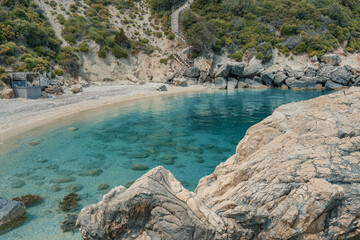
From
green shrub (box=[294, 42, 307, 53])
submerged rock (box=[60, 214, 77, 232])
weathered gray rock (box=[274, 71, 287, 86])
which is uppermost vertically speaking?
green shrub (box=[294, 42, 307, 53])

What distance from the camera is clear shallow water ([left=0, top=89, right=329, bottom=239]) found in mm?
9711

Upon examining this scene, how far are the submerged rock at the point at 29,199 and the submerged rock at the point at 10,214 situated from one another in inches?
29.6

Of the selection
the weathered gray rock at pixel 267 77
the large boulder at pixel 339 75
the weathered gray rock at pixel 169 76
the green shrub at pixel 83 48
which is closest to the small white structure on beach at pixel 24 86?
the green shrub at pixel 83 48

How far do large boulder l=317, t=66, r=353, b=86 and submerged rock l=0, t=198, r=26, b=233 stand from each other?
4994 cm

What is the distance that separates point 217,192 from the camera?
6.19 metres

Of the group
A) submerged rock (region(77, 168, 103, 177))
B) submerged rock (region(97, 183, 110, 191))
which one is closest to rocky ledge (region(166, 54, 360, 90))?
submerged rock (region(77, 168, 103, 177))

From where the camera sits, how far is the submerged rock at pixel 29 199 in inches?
355

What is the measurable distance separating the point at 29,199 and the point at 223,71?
41.6m

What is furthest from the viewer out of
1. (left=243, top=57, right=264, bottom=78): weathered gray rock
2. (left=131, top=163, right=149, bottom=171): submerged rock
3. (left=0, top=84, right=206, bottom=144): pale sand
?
(left=243, top=57, right=264, bottom=78): weathered gray rock

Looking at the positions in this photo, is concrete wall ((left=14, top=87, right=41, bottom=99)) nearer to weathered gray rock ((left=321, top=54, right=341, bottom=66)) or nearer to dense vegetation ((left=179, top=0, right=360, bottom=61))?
dense vegetation ((left=179, top=0, right=360, bottom=61))

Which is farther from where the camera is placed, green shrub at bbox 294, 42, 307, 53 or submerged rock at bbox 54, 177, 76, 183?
green shrub at bbox 294, 42, 307, 53

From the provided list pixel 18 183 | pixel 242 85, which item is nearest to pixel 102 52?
pixel 242 85

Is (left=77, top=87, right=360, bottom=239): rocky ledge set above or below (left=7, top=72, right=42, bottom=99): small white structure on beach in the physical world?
below

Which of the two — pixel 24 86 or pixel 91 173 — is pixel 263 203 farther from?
pixel 24 86
